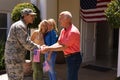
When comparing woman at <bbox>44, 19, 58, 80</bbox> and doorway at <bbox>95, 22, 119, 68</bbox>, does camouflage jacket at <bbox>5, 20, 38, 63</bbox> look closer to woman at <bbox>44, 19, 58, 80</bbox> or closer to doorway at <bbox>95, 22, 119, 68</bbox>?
woman at <bbox>44, 19, 58, 80</bbox>

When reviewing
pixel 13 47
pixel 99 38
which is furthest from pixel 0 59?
pixel 99 38

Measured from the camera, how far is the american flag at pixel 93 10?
971 cm

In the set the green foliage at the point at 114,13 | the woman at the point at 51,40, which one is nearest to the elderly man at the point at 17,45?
the woman at the point at 51,40

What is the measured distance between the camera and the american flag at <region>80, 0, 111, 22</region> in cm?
Answer: 971

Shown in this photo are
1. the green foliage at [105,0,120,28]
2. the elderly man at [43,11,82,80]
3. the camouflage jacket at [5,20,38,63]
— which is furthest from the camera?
the green foliage at [105,0,120,28]

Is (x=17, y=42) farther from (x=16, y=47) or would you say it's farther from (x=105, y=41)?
(x=105, y=41)

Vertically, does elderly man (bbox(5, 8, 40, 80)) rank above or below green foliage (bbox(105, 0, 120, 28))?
below

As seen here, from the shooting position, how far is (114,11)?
6.00 meters

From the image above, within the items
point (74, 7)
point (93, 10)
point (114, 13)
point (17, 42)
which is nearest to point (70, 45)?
point (17, 42)

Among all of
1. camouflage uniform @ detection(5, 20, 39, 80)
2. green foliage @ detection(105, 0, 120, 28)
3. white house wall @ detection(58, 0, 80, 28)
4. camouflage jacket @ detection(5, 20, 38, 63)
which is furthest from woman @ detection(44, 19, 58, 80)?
white house wall @ detection(58, 0, 80, 28)

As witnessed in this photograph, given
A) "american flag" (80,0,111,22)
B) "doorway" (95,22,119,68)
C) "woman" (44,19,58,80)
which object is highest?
"american flag" (80,0,111,22)

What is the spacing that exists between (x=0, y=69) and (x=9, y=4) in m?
3.14

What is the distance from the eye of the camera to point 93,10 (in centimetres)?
1010

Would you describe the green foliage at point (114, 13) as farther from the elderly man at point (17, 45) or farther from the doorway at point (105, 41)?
the doorway at point (105, 41)
